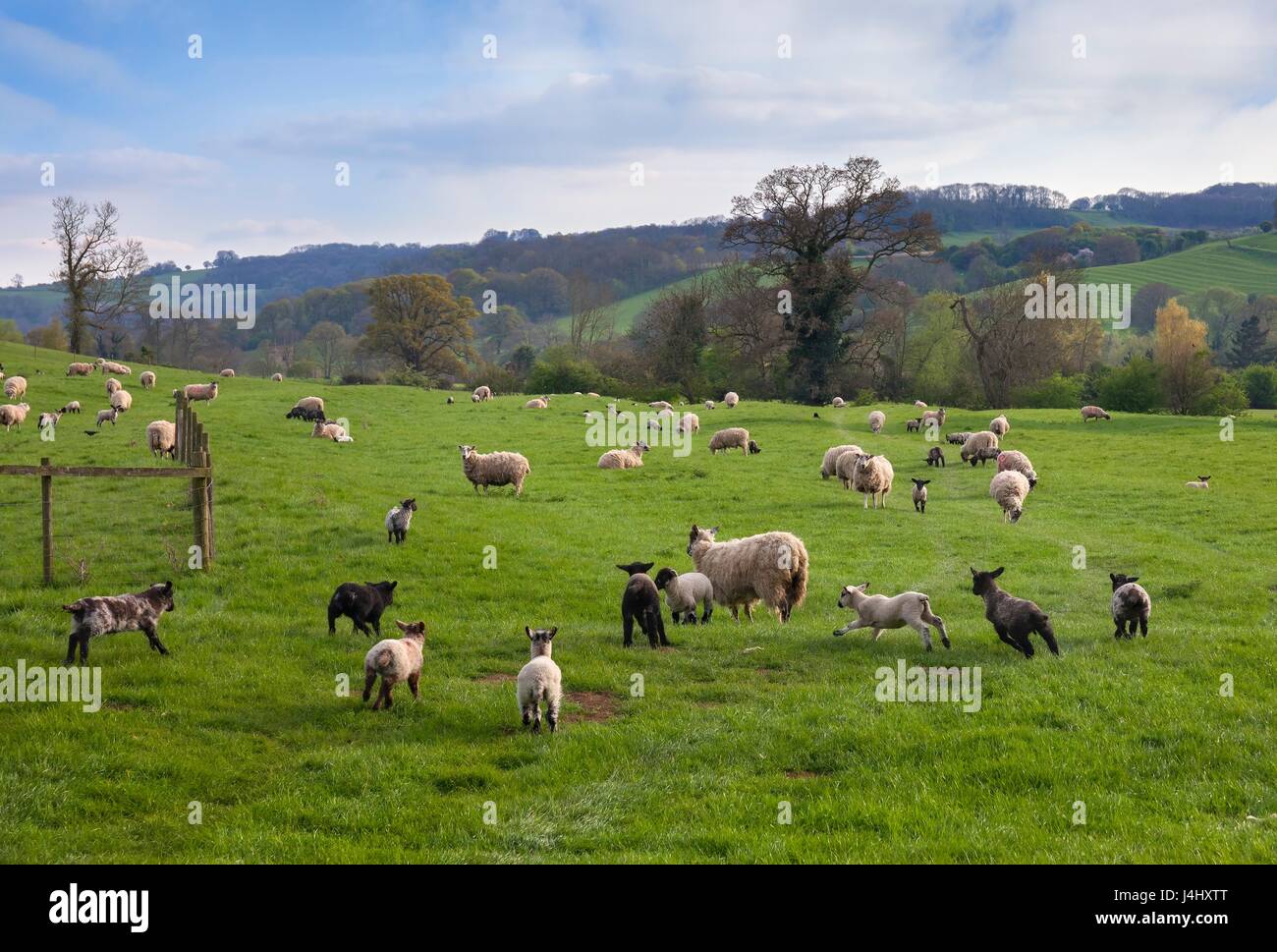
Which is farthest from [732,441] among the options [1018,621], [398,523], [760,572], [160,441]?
[1018,621]

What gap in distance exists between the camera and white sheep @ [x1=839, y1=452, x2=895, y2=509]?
29.9 meters

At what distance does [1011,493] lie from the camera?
29.4 metres

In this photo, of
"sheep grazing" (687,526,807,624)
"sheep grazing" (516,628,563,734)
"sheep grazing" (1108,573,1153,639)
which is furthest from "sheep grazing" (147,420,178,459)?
"sheep grazing" (1108,573,1153,639)

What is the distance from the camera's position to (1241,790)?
Result: 8.70 m

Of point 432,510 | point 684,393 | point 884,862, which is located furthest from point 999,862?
point 684,393

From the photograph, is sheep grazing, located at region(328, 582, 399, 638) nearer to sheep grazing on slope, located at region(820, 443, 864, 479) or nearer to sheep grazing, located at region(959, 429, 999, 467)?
sheep grazing on slope, located at region(820, 443, 864, 479)

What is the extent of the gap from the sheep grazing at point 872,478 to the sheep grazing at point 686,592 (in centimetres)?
1384

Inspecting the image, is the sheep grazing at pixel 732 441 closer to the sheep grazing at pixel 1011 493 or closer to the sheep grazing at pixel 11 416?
the sheep grazing at pixel 1011 493

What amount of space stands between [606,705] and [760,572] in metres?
5.81

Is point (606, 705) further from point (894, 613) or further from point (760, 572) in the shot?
point (760, 572)

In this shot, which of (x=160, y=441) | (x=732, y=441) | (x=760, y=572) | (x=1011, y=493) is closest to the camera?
(x=760, y=572)

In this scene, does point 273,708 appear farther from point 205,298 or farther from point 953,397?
point 953,397

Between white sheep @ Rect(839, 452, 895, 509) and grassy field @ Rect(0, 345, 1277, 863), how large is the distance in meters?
2.18

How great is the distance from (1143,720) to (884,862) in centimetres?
501
